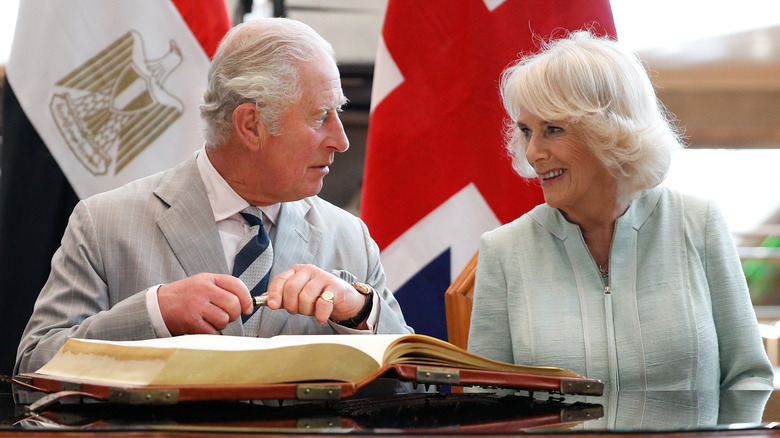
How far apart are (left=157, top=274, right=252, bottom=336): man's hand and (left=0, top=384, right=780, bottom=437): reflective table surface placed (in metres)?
0.31

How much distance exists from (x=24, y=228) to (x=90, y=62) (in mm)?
436

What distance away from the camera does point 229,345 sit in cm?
104

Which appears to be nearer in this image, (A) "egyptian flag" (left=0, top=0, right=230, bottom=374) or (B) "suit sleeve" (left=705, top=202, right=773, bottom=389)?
(B) "suit sleeve" (left=705, top=202, right=773, bottom=389)

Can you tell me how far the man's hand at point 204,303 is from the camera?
128cm

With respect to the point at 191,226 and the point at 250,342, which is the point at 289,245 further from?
the point at 250,342

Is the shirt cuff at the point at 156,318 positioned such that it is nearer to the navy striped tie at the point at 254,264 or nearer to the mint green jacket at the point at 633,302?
the navy striped tie at the point at 254,264

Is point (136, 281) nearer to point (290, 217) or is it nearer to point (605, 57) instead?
point (290, 217)

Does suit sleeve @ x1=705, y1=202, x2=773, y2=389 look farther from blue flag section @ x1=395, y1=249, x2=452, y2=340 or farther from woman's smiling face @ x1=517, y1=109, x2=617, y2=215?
blue flag section @ x1=395, y1=249, x2=452, y2=340

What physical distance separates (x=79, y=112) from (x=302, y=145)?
2.50 feet

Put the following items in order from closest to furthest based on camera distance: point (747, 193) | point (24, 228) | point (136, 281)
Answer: point (136, 281)
point (24, 228)
point (747, 193)

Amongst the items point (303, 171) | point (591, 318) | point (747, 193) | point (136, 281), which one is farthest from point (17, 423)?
point (747, 193)

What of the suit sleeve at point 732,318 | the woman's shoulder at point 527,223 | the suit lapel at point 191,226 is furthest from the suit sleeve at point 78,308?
the suit sleeve at point 732,318

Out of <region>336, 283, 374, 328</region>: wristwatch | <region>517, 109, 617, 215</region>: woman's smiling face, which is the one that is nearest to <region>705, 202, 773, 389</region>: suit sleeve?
<region>517, 109, 617, 215</region>: woman's smiling face

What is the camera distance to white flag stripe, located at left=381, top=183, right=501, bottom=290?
214 centimetres
